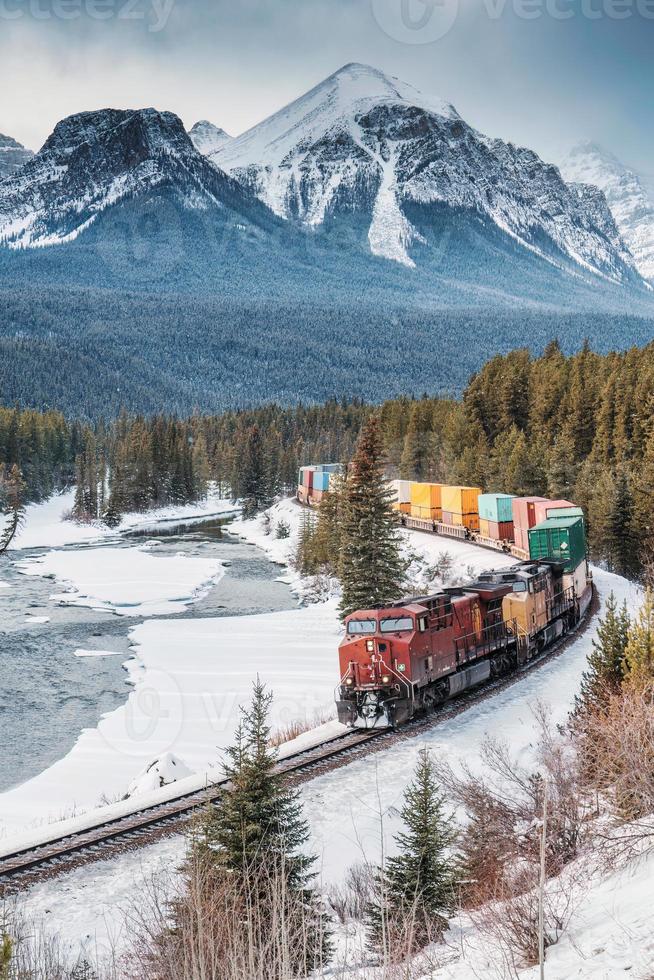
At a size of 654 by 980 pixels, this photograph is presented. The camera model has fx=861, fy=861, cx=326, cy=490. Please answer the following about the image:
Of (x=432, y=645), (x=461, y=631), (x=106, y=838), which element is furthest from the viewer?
(x=461, y=631)

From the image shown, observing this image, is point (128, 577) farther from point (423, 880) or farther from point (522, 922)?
point (522, 922)

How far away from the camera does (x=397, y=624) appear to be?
26672 millimetres

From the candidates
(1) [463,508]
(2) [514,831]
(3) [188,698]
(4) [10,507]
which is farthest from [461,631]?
(4) [10,507]

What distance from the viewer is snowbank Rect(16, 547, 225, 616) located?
65500 millimetres

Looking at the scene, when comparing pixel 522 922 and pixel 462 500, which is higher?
pixel 522 922

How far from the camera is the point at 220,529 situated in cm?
12606

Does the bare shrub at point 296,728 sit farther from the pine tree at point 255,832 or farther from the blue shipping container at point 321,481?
the blue shipping container at point 321,481

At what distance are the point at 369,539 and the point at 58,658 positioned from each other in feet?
60.6

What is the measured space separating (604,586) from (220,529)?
7749cm

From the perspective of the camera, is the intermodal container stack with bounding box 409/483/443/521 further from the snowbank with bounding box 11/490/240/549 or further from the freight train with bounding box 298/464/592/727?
the snowbank with bounding box 11/490/240/549

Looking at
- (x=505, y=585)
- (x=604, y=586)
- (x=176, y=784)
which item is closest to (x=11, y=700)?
(x=176, y=784)

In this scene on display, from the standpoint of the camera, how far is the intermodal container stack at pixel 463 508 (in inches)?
3083

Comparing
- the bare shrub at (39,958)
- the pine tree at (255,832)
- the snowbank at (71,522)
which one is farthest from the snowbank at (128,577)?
the bare shrub at (39,958)

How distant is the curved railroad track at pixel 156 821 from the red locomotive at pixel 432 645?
2.29ft
